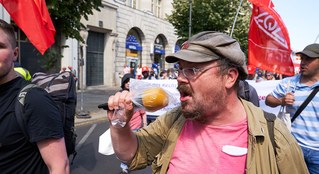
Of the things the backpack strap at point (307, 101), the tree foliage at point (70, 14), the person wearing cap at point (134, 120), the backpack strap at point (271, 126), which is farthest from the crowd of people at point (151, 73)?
the backpack strap at point (271, 126)

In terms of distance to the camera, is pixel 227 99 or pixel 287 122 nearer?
pixel 227 99

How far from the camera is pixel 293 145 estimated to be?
1.86 meters

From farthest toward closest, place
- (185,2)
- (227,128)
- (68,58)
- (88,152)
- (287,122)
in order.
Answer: (185,2)
(68,58)
(88,152)
(287,122)
(227,128)

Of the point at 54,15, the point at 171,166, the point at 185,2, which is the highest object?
the point at 185,2

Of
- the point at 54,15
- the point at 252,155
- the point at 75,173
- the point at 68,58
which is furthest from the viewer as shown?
the point at 68,58

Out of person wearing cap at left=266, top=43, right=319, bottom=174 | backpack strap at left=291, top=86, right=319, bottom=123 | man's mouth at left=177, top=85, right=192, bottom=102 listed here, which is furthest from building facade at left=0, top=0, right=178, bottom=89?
man's mouth at left=177, top=85, right=192, bottom=102

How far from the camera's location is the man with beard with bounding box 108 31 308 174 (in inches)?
71.2

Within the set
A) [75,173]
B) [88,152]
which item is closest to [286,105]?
[75,173]

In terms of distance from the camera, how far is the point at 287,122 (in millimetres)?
→ 3334

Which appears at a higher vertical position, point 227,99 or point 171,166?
point 227,99

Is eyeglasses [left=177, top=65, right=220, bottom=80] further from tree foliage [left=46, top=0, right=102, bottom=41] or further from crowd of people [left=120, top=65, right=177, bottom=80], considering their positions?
crowd of people [left=120, top=65, right=177, bottom=80]

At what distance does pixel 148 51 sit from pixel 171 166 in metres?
27.8

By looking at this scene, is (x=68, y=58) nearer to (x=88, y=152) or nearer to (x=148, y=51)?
Result: (x=148, y=51)

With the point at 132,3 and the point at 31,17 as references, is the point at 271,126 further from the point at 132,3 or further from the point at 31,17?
the point at 132,3
